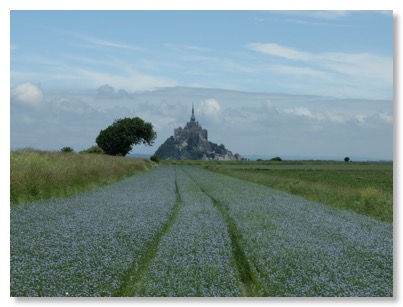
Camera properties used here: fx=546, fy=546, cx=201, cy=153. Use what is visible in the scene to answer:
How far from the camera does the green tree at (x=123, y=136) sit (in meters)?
88.5

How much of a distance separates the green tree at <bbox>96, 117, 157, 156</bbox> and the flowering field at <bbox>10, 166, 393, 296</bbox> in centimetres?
6854

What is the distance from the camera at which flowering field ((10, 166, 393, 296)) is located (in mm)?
10148

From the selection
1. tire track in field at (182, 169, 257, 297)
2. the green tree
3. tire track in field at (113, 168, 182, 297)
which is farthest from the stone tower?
the green tree

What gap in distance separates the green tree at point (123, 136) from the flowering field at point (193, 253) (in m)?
68.5

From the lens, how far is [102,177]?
1441 inches

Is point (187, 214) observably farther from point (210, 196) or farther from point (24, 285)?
point (24, 285)

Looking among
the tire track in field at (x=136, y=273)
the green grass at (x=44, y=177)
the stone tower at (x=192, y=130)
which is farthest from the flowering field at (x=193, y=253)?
the stone tower at (x=192, y=130)

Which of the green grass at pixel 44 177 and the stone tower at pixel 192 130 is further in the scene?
the green grass at pixel 44 177

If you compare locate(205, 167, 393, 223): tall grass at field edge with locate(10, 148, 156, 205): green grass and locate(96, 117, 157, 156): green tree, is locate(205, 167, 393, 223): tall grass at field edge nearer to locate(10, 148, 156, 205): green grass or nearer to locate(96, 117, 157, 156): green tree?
locate(10, 148, 156, 205): green grass

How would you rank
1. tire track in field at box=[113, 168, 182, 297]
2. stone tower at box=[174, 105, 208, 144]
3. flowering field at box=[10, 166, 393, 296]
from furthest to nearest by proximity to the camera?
stone tower at box=[174, 105, 208, 144] < flowering field at box=[10, 166, 393, 296] < tire track in field at box=[113, 168, 182, 297]

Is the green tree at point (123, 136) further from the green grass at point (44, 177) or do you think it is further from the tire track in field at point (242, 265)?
the tire track in field at point (242, 265)

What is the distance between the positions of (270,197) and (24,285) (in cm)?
1894

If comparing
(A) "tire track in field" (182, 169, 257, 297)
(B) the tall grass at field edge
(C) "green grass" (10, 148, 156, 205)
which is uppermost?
(C) "green grass" (10, 148, 156, 205)
